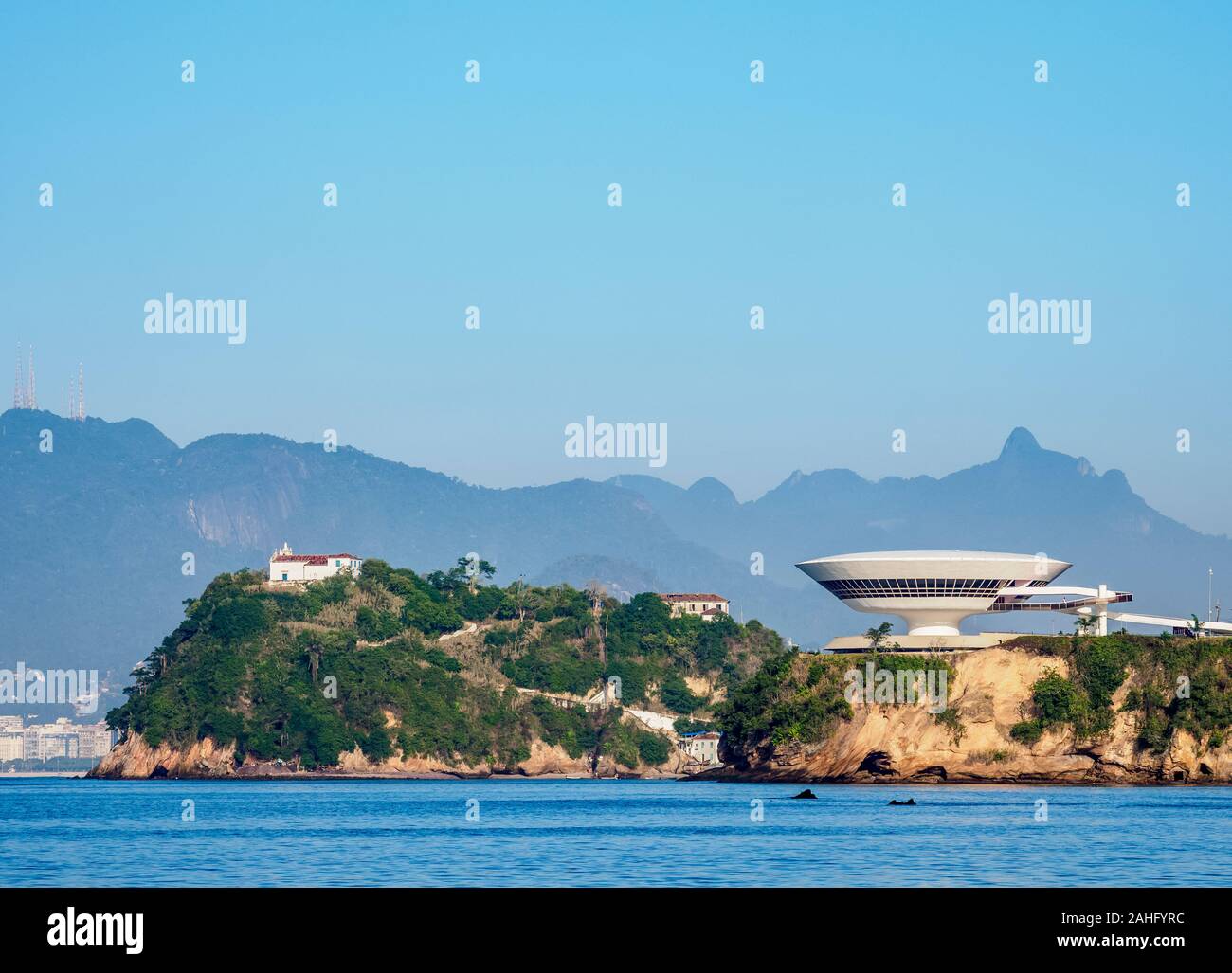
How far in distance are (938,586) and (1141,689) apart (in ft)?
62.0

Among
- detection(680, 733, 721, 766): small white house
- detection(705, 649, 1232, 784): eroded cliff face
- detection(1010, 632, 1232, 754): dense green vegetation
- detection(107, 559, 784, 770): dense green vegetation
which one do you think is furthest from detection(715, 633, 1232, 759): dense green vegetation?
detection(107, 559, 784, 770): dense green vegetation

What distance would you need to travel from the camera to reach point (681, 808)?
98625mm

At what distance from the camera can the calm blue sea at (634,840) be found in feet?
168

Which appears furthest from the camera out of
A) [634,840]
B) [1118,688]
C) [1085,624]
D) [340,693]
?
[340,693]

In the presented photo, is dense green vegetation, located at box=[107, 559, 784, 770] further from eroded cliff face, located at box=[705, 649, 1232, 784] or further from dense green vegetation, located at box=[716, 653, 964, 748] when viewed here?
eroded cliff face, located at box=[705, 649, 1232, 784]

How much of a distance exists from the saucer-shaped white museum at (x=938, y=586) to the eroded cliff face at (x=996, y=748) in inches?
281

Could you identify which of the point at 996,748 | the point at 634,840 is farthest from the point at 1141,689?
the point at 634,840

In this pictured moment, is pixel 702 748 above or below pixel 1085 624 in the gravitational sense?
below

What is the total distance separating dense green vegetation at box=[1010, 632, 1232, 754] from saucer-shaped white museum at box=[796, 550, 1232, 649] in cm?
808

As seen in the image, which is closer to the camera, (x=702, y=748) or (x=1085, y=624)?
(x=1085, y=624)

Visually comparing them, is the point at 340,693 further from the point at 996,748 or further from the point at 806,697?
the point at 996,748

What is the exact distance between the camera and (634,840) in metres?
67.6

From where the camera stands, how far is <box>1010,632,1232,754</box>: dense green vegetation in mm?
127562
